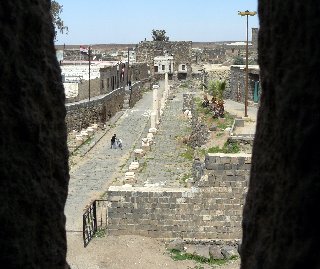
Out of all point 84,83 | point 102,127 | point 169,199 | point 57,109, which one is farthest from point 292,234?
point 84,83

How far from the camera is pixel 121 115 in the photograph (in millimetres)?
36906

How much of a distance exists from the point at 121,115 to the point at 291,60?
34.4 metres

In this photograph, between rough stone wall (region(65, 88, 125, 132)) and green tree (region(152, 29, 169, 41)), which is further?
green tree (region(152, 29, 169, 41))

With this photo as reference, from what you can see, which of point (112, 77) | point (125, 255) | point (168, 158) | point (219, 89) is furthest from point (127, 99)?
point (125, 255)

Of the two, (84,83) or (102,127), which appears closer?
(102,127)

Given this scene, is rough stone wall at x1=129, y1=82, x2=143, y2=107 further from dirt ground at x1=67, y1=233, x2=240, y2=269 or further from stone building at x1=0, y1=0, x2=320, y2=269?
stone building at x1=0, y1=0, x2=320, y2=269

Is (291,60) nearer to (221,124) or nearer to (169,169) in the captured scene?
(169,169)

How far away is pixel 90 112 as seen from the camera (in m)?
30.8

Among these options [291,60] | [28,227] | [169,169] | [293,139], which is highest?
[291,60]

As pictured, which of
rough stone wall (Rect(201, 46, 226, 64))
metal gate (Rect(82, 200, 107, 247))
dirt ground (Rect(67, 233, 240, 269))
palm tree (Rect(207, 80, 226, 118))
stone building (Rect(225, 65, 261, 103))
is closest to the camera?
dirt ground (Rect(67, 233, 240, 269))

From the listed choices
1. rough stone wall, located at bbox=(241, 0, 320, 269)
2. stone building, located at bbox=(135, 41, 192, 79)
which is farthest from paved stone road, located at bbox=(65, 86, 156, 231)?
stone building, located at bbox=(135, 41, 192, 79)

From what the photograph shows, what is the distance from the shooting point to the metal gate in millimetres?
12391

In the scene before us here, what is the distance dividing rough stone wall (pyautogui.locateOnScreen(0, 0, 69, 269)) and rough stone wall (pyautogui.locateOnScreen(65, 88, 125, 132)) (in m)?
23.5

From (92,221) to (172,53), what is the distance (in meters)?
52.2
